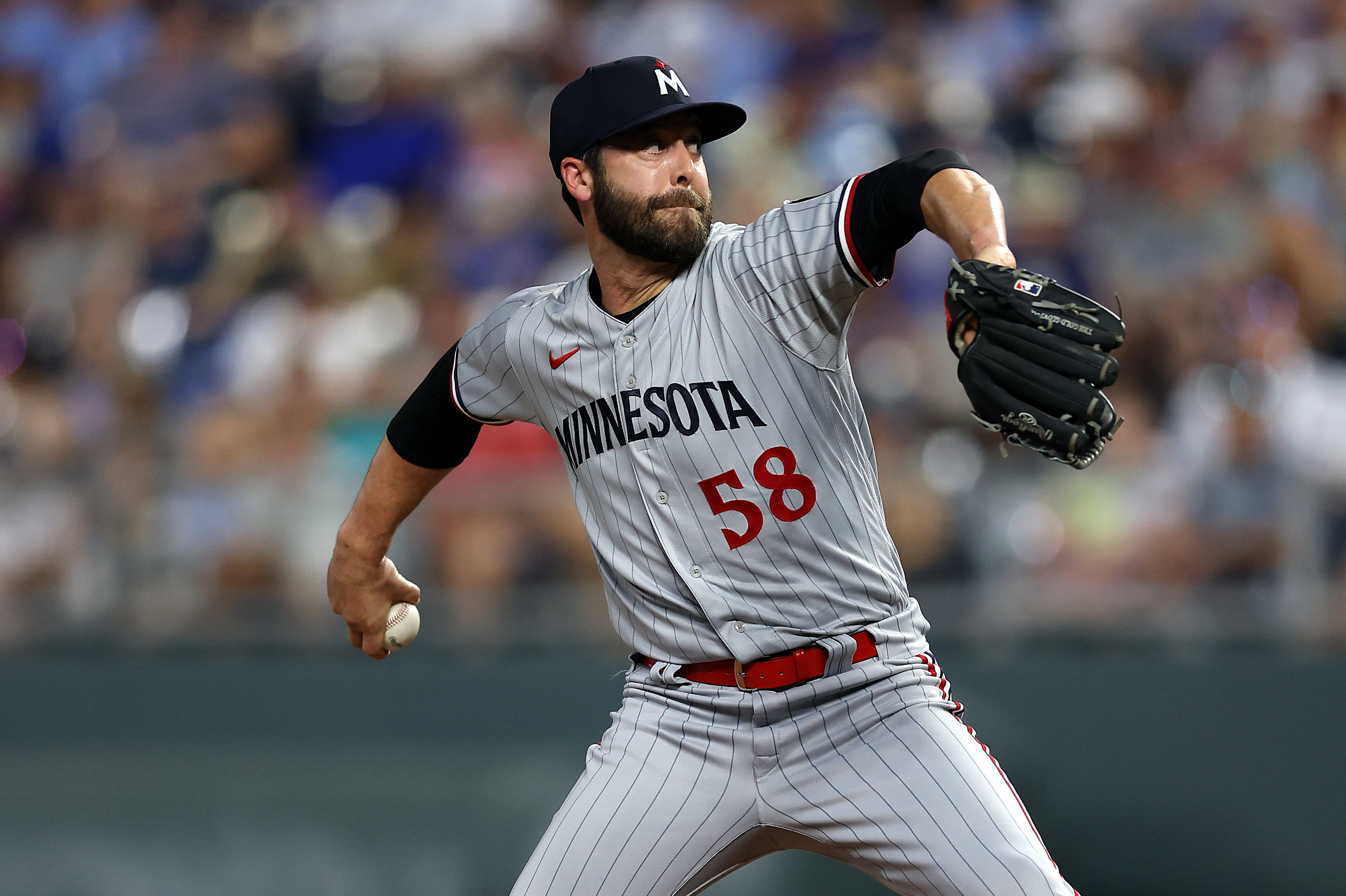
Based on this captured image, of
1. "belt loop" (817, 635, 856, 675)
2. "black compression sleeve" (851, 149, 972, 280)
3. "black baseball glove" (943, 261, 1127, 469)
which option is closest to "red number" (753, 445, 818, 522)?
"belt loop" (817, 635, 856, 675)

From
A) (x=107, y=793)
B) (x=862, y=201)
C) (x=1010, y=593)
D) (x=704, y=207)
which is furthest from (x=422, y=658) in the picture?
(x=862, y=201)

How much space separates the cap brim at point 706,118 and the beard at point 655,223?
12cm

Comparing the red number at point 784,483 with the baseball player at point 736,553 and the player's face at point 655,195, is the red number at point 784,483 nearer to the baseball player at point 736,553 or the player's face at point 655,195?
the baseball player at point 736,553

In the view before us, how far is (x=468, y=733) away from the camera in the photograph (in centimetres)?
541

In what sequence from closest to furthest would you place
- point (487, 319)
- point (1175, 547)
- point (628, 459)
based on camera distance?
point (628, 459) < point (487, 319) < point (1175, 547)

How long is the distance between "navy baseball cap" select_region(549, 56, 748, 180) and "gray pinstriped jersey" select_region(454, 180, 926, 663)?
251 millimetres

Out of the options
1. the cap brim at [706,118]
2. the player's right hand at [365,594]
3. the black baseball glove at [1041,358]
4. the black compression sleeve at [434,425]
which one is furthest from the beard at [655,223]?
the player's right hand at [365,594]

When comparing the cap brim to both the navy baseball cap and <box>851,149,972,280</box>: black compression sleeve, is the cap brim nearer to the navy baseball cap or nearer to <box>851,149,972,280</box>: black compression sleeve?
the navy baseball cap

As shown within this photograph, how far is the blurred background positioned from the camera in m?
4.92

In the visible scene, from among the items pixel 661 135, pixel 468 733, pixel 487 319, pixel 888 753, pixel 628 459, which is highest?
pixel 661 135

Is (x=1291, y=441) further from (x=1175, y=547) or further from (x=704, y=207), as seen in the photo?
(x=704, y=207)

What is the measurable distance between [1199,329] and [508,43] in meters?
4.36

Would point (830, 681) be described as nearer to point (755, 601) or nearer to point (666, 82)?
point (755, 601)

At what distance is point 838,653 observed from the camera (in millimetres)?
2723
